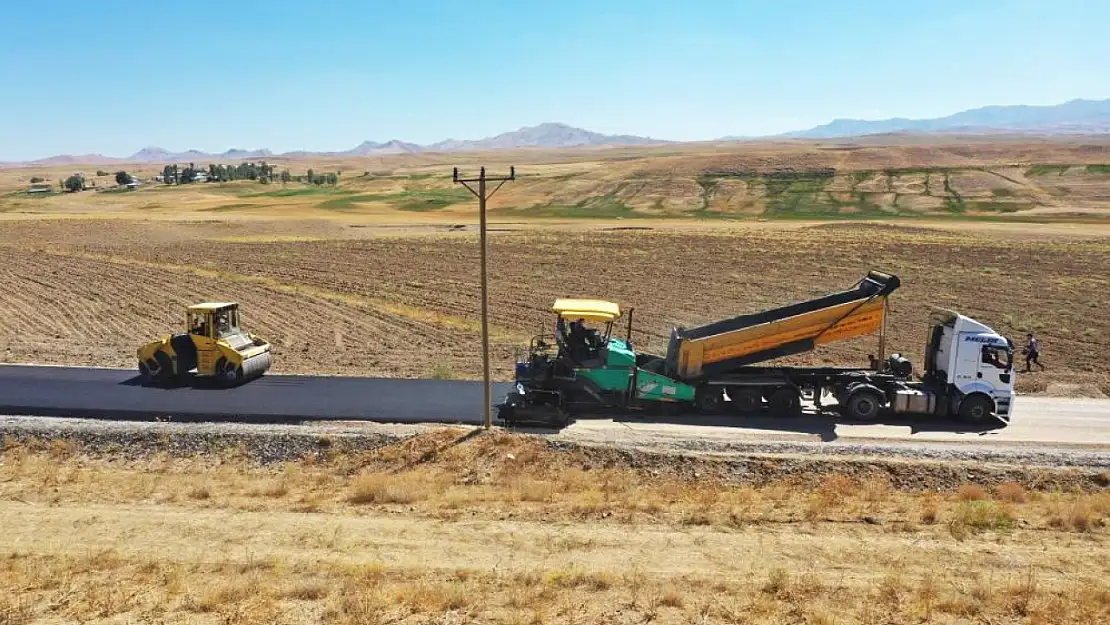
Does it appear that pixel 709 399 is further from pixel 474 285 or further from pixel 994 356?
pixel 474 285

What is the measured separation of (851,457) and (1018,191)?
93.4 metres

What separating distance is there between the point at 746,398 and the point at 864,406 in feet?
8.75

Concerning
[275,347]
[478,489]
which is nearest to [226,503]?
[478,489]

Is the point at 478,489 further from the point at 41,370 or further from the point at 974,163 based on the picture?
the point at 974,163

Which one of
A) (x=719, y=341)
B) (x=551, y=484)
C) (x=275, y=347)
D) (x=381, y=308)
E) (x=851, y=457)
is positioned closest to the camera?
(x=551, y=484)

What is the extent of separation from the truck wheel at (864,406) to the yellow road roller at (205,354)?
15.2 metres

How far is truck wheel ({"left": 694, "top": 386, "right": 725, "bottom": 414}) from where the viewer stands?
19.0 meters

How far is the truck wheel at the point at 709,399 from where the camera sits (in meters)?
19.0

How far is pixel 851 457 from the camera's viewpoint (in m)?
16.2

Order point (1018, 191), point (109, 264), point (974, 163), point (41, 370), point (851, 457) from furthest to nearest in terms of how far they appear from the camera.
Result: point (974, 163) < point (1018, 191) < point (109, 264) < point (41, 370) < point (851, 457)

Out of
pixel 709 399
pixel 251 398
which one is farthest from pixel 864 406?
pixel 251 398

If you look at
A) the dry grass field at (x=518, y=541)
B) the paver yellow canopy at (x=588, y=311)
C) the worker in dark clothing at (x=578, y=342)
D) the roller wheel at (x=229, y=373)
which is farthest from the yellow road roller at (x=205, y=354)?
the worker in dark clothing at (x=578, y=342)

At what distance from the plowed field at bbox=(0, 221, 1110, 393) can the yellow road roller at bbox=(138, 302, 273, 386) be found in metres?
2.87

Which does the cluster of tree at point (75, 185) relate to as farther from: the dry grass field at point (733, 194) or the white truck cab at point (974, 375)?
the white truck cab at point (974, 375)
